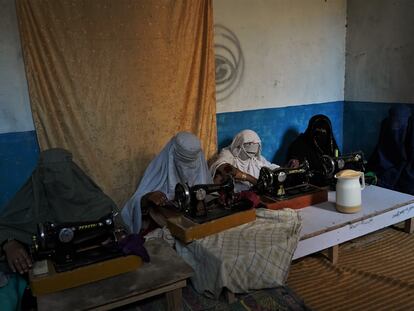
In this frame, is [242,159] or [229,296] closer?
[229,296]

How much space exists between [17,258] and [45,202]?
425mm

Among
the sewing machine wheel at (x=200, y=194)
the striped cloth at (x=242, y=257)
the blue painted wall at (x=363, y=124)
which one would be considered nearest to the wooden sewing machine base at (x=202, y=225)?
the striped cloth at (x=242, y=257)

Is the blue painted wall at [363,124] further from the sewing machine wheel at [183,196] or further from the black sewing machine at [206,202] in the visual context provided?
the sewing machine wheel at [183,196]

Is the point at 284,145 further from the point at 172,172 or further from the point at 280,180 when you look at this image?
the point at 172,172

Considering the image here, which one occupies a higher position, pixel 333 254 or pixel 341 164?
pixel 341 164

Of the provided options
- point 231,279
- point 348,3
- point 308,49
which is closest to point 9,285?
point 231,279

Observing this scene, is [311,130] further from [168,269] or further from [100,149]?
[168,269]

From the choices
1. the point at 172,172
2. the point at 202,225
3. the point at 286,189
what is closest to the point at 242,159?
the point at 286,189

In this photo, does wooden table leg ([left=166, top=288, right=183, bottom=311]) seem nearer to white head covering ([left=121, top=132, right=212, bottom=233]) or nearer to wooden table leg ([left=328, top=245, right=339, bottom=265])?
white head covering ([left=121, top=132, right=212, bottom=233])

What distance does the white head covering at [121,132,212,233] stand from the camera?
2.87 metres

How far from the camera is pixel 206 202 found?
102 inches

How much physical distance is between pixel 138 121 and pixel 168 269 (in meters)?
1.87

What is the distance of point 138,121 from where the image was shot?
3.52 m

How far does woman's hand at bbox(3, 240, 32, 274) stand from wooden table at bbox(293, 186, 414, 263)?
1599 mm
